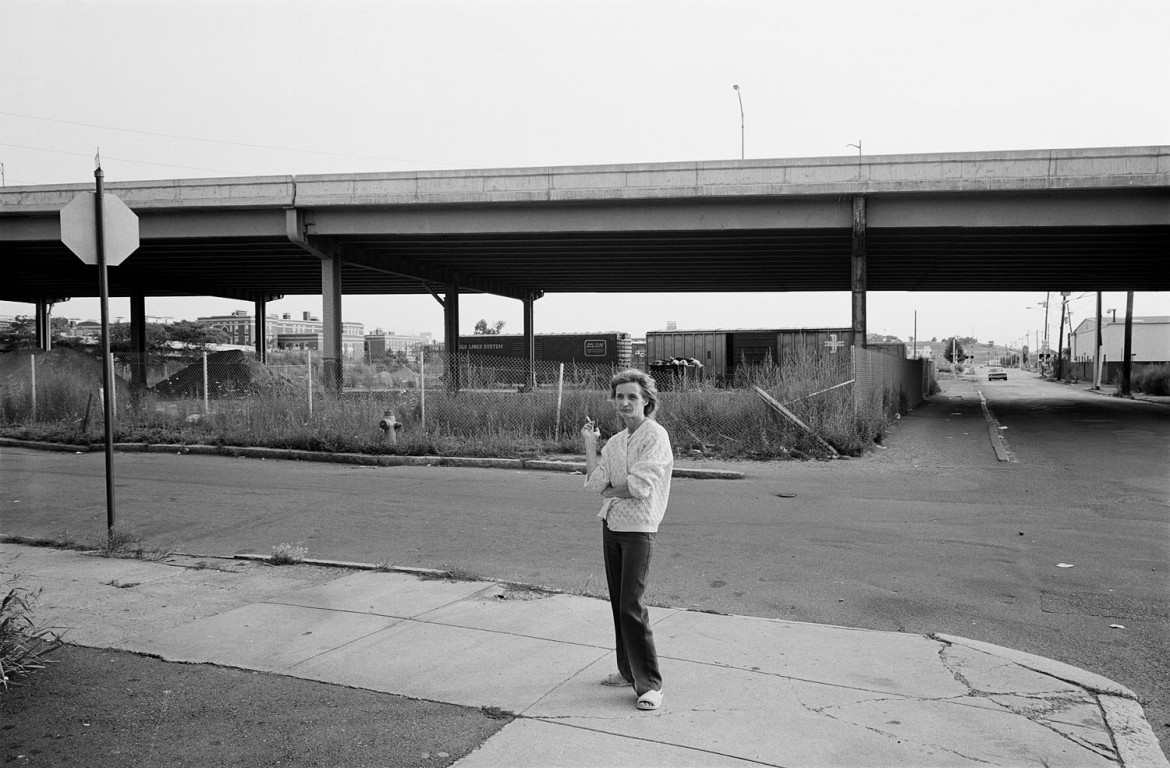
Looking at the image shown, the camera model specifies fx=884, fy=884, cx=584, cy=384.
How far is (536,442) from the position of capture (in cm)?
1773

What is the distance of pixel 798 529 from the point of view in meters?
10.1

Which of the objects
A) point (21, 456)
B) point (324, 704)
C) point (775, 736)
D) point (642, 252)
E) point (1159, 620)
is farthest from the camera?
point (642, 252)

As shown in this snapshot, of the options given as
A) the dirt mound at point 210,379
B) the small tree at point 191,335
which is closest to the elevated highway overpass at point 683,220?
the dirt mound at point 210,379

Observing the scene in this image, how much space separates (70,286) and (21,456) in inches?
1637

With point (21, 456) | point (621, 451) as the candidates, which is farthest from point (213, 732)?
point (21, 456)

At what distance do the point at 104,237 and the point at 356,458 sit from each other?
8.32 m

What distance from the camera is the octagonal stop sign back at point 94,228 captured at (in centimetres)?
893

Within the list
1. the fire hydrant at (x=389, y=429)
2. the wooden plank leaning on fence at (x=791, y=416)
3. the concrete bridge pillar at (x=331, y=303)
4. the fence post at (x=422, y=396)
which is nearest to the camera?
the wooden plank leaning on fence at (x=791, y=416)

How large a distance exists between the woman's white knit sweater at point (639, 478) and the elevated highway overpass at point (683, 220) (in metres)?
22.8

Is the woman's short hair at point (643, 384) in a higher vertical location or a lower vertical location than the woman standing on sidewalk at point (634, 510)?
higher

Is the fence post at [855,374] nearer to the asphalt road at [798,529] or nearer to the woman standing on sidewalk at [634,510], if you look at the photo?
the asphalt road at [798,529]

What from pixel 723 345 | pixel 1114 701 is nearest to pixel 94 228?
pixel 1114 701

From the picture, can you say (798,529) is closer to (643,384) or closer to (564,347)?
(643,384)

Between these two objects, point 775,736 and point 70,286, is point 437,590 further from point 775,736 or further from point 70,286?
point 70,286
